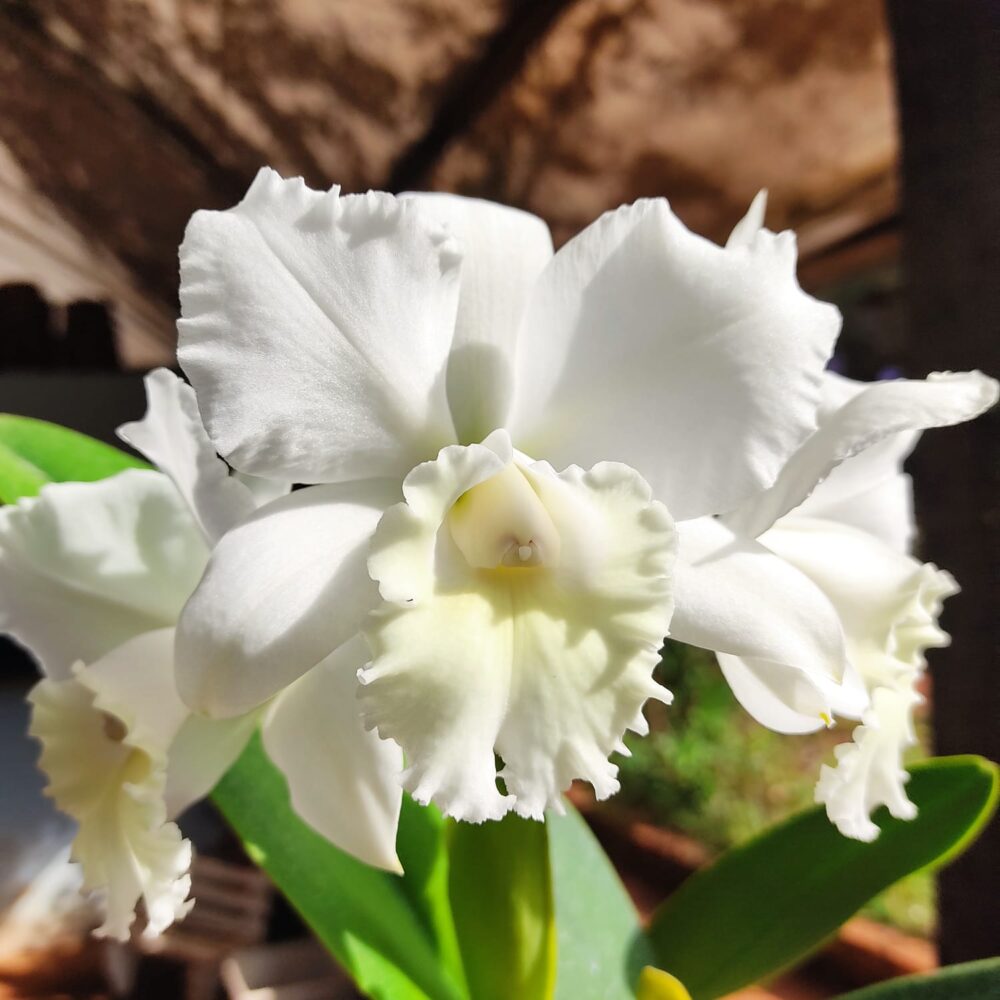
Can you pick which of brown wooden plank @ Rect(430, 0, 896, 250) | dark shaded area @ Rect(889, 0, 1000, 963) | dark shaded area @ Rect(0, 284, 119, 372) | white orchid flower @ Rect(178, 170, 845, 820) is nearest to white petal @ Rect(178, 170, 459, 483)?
white orchid flower @ Rect(178, 170, 845, 820)

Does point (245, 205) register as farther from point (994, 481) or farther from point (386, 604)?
point (994, 481)

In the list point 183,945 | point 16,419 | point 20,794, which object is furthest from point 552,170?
point 20,794

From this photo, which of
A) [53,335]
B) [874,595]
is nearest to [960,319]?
[874,595]

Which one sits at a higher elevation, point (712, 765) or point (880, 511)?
point (880, 511)

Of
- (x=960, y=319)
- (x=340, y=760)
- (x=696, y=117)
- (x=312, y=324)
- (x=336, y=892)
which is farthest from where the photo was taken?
(x=696, y=117)

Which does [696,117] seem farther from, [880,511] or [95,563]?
[95,563]

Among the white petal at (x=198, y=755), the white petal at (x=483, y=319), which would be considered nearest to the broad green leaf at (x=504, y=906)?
the white petal at (x=198, y=755)

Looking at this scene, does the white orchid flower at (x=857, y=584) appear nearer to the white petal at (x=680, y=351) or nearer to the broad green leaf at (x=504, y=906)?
the white petal at (x=680, y=351)

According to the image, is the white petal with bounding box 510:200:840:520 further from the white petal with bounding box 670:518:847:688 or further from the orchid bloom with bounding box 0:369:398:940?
the orchid bloom with bounding box 0:369:398:940
